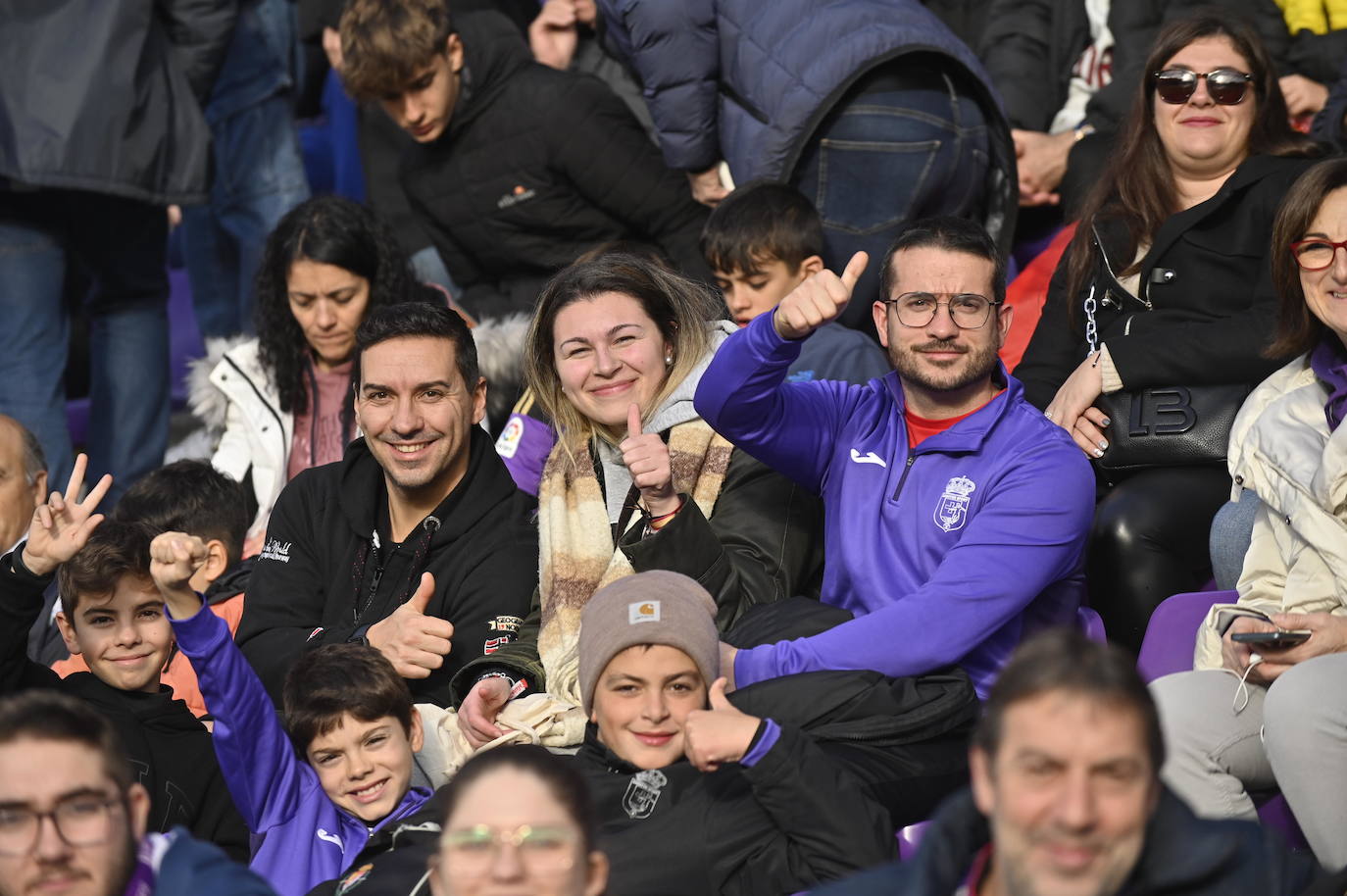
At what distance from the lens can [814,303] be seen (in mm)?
3932

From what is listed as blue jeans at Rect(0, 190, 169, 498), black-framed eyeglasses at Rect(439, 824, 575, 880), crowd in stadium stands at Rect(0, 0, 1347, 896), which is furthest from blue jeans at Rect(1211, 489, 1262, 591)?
blue jeans at Rect(0, 190, 169, 498)

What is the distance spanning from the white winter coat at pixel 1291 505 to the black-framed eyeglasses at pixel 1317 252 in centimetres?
24

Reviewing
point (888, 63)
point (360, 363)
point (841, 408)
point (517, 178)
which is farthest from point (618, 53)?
point (841, 408)

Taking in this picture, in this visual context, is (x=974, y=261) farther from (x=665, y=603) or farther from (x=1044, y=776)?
(x=1044, y=776)

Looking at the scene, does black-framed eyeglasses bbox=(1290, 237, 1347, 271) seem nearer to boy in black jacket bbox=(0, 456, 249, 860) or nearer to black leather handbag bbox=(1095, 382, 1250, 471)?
black leather handbag bbox=(1095, 382, 1250, 471)

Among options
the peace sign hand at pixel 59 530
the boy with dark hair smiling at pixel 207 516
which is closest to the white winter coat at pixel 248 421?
the boy with dark hair smiling at pixel 207 516

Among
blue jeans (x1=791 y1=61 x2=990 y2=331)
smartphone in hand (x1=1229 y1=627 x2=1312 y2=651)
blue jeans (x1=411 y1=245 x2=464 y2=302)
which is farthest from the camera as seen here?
blue jeans (x1=411 y1=245 x2=464 y2=302)

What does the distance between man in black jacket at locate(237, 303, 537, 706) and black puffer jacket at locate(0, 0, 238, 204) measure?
163 cm

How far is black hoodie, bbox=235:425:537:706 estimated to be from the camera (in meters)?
4.46

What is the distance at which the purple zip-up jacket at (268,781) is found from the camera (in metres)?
3.80

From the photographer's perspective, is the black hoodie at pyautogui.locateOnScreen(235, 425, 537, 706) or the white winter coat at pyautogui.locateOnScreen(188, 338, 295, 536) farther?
the white winter coat at pyautogui.locateOnScreen(188, 338, 295, 536)

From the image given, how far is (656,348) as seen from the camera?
178 inches

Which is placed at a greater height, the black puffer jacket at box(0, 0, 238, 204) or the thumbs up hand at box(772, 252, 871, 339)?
the black puffer jacket at box(0, 0, 238, 204)

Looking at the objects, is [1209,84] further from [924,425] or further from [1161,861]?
[1161,861]
